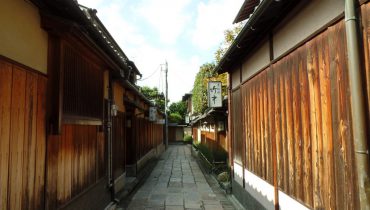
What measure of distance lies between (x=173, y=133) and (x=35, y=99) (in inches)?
2108

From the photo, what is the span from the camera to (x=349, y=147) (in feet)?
13.1

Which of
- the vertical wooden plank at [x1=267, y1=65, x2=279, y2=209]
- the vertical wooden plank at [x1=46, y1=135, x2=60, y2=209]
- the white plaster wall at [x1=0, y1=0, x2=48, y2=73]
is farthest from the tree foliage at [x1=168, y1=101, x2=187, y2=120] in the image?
the white plaster wall at [x1=0, y1=0, x2=48, y2=73]

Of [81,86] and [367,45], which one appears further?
[81,86]

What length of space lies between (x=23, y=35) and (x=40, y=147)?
6.12 ft

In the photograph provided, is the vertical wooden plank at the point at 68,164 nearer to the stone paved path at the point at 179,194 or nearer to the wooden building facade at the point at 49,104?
the wooden building facade at the point at 49,104

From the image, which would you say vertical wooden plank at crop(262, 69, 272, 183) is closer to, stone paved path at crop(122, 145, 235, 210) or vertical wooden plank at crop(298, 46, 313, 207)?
vertical wooden plank at crop(298, 46, 313, 207)

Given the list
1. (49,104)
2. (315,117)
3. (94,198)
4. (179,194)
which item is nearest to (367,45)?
(315,117)

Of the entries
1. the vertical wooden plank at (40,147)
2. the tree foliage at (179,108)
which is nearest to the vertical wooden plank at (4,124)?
the vertical wooden plank at (40,147)

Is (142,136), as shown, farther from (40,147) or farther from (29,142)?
(29,142)

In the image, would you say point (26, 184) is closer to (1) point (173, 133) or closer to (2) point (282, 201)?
(2) point (282, 201)

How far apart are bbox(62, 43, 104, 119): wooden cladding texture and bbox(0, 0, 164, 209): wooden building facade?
0.02 m

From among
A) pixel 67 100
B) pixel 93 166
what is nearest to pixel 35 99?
pixel 67 100

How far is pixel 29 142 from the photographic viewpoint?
17.0ft

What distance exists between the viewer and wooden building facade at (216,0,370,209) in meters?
4.04
